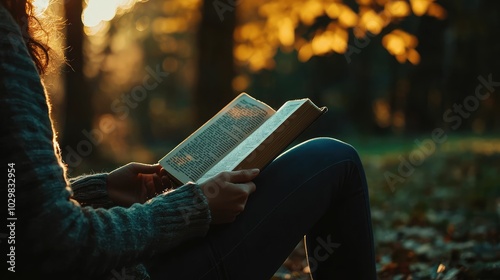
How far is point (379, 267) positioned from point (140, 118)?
3849cm

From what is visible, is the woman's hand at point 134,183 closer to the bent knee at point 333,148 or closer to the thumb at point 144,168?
the thumb at point 144,168

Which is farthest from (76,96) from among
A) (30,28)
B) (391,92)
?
(391,92)

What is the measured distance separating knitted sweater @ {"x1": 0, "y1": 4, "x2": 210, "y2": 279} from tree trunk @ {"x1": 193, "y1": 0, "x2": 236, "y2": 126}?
6135 mm

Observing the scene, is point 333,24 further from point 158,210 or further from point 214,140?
point 158,210

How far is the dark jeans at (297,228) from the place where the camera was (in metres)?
1.65

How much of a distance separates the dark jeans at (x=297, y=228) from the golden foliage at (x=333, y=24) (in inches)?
141

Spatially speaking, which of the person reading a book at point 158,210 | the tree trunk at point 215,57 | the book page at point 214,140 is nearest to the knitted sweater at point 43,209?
the person reading a book at point 158,210

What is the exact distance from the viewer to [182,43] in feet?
96.4

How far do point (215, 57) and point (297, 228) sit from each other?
595 centimetres

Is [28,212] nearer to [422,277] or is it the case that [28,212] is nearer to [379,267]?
[422,277]

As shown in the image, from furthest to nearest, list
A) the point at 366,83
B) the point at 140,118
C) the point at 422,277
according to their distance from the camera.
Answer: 1. the point at 140,118
2. the point at 366,83
3. the point at 422,277

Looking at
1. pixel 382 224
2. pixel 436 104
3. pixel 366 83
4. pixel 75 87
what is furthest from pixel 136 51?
pixel 382 224

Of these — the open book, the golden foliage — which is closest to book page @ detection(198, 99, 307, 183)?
the open book

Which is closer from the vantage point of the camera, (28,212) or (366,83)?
(28,212)
